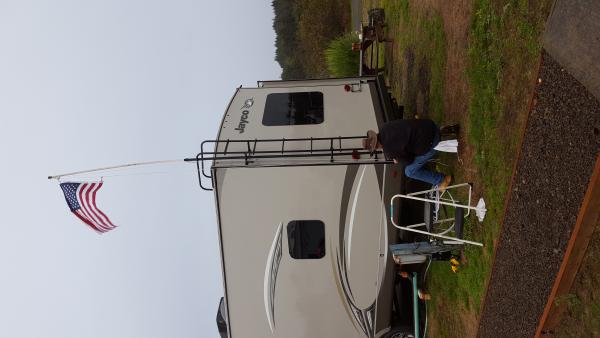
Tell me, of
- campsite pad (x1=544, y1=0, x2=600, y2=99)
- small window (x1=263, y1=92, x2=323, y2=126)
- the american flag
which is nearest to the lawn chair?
campsite pad (x1=544, y1=0, x2=600, y2=99)

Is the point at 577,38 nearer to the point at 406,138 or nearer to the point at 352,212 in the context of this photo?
the point at 406,138

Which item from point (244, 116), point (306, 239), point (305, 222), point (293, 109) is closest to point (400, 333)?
point (306, 239)

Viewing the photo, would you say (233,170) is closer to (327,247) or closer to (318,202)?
(318,202)

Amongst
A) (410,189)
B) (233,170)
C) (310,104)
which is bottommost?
(410,189)

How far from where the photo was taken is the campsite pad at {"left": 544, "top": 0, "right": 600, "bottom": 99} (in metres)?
3.91

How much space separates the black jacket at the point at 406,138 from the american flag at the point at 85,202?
4.87 meters

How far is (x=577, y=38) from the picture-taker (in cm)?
414

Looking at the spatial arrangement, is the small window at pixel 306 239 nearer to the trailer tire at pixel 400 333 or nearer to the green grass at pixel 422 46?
the trailer tire at pixel 400 333

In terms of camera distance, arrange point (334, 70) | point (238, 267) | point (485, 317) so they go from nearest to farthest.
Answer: point (485, 317)
point (238, 267)
point (334, 70)

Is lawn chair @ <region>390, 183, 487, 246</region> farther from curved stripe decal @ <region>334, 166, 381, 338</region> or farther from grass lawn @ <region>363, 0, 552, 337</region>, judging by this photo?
curved stripe decal @ <region>334, 166, 381, 338</region>

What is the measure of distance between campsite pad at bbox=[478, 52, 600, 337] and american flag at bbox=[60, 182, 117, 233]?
6346mm

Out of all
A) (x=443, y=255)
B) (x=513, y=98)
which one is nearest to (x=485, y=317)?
(x=443, y=255)

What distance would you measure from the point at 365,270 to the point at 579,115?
389cm

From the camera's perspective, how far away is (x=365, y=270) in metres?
7.03
